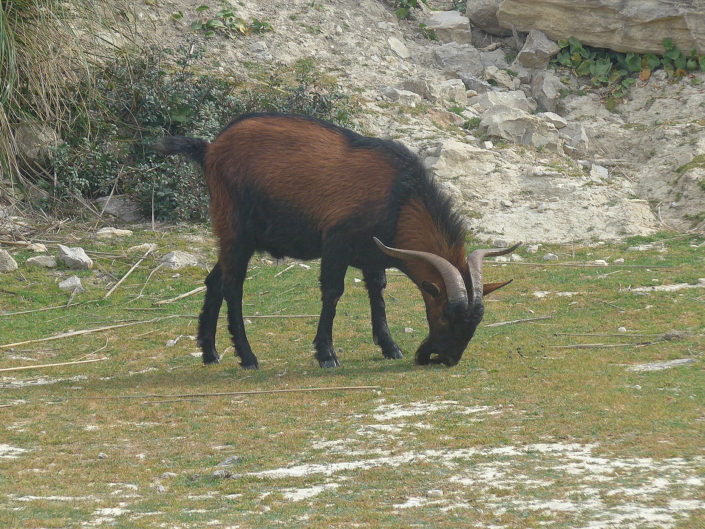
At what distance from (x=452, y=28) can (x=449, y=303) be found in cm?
1370

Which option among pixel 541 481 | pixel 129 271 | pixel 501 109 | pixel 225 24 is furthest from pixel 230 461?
pixel 225 24

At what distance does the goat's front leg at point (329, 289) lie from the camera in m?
9.01

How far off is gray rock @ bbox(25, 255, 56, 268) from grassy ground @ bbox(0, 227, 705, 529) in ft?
1.64

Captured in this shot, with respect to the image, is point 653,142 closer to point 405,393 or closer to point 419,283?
point 419,283

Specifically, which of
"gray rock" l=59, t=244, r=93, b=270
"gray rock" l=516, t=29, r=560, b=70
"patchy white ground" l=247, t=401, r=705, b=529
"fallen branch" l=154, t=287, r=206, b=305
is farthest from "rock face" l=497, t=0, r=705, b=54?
"patchy white ground" l=247, t=401, r=705, b=529

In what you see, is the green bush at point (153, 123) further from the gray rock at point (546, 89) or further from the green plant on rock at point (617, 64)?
the green plant on rock at point (617, 64)

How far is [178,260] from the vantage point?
13.7 metres

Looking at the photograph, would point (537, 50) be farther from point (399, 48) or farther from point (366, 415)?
point (366, 415)

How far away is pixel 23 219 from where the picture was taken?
1457 cm

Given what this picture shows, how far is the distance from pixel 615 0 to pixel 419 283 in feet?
39.9

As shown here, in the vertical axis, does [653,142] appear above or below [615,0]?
below

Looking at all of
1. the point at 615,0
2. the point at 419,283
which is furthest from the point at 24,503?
the point at 615,0

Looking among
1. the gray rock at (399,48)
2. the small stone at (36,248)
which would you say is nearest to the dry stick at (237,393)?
the small stone at (36,248)

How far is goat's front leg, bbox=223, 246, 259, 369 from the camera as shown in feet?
30.7
